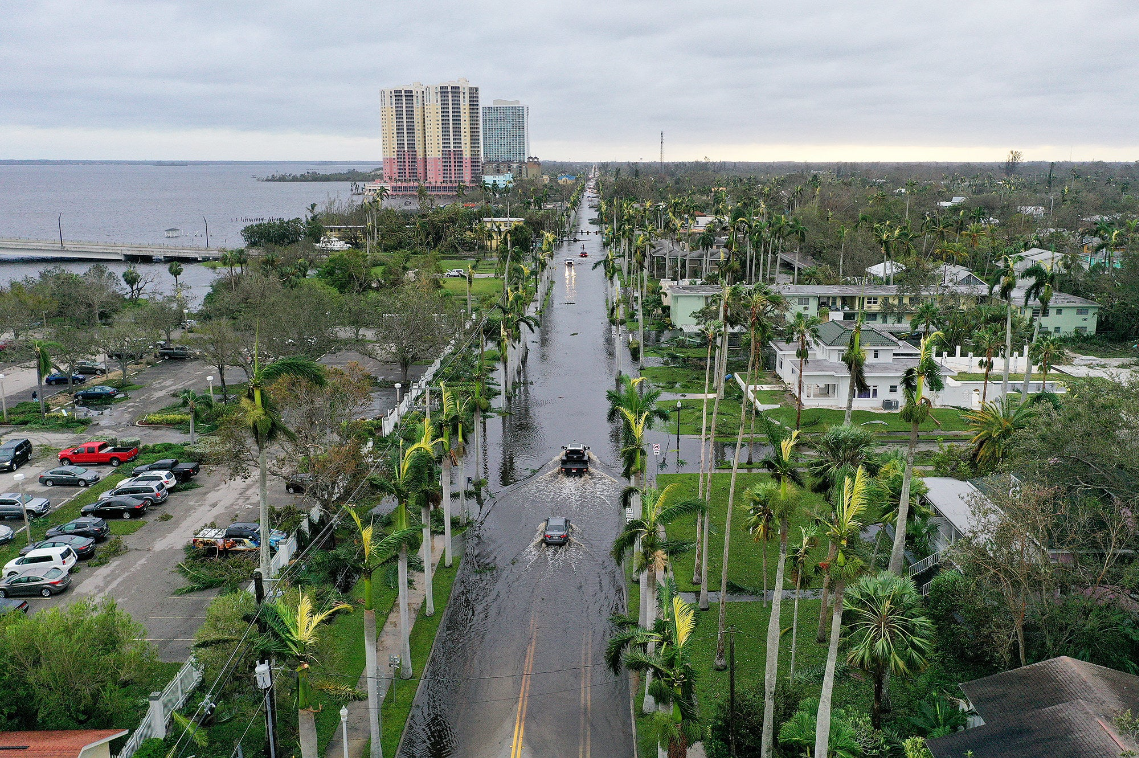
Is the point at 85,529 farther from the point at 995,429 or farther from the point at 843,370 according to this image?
the point at 843,370

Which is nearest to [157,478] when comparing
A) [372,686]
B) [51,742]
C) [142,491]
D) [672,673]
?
[142,491]

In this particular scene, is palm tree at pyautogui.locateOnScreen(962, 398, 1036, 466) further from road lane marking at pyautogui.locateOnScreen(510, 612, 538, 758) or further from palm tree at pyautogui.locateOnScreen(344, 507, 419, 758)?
palm tree at pyautogui.locateOnScreen(344, 507, 419, 758)

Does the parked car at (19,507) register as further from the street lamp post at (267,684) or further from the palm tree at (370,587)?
the street lamp post at (267,684)

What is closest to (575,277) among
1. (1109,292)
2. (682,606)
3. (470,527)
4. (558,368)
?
(558,368)

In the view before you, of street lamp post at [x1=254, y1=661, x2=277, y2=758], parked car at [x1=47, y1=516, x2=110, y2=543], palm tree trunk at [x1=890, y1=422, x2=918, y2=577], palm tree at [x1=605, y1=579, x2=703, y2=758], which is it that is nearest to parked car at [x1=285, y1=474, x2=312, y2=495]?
parked car at [x1=47, y1=516, x2=110, y2=543]

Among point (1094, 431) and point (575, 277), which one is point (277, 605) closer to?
point (1094, 431)
